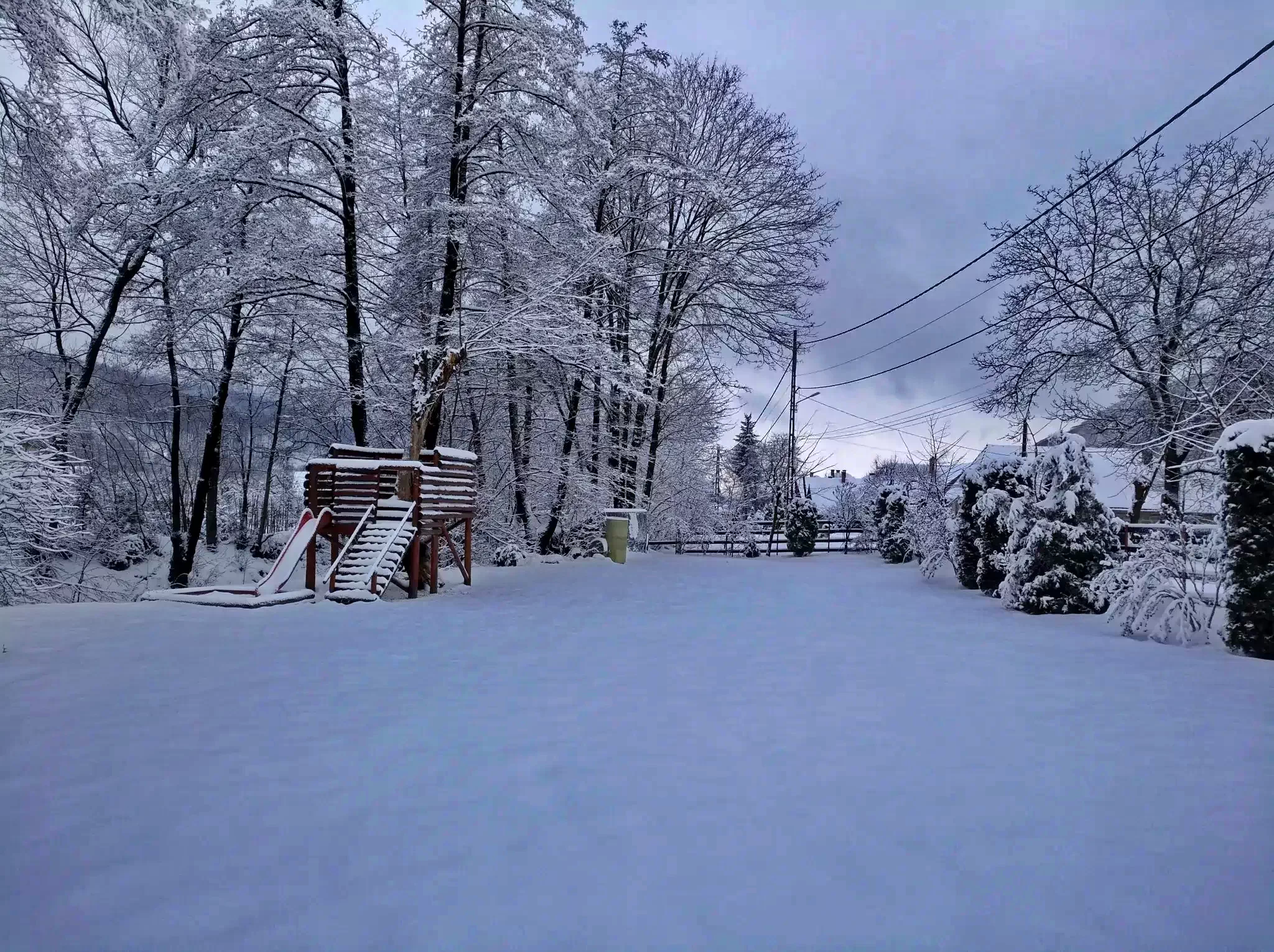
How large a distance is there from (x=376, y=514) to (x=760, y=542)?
47.3 ft

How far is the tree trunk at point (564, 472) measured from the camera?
1519 cm

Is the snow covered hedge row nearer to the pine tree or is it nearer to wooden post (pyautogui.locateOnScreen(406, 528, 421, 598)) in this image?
wooden post (pyautogui.locateOnScreen(406, 528, 421, 598))

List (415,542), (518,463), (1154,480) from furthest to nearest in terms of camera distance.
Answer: (518,463)
(1154,480)
(415,542)

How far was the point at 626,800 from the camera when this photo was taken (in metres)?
2.71

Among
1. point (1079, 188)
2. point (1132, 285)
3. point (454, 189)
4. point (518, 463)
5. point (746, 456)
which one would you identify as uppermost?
point (1132, 285)

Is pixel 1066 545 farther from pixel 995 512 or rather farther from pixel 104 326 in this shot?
pixel 104 326

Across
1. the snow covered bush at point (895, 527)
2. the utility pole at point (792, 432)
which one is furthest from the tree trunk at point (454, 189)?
the utility pole at point (792, 432)

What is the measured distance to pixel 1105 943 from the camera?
6.07ft

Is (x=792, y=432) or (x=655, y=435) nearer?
(x=655, y=435)

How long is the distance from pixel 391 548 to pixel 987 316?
47.3 feet

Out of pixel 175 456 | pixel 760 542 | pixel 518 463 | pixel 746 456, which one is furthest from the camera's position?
pixel 746 456

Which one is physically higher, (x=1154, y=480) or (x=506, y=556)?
(x=1154, y=480)

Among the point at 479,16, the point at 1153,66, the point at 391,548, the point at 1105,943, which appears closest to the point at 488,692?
the point at 1105,943

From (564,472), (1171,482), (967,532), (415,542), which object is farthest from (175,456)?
(1171,482)
